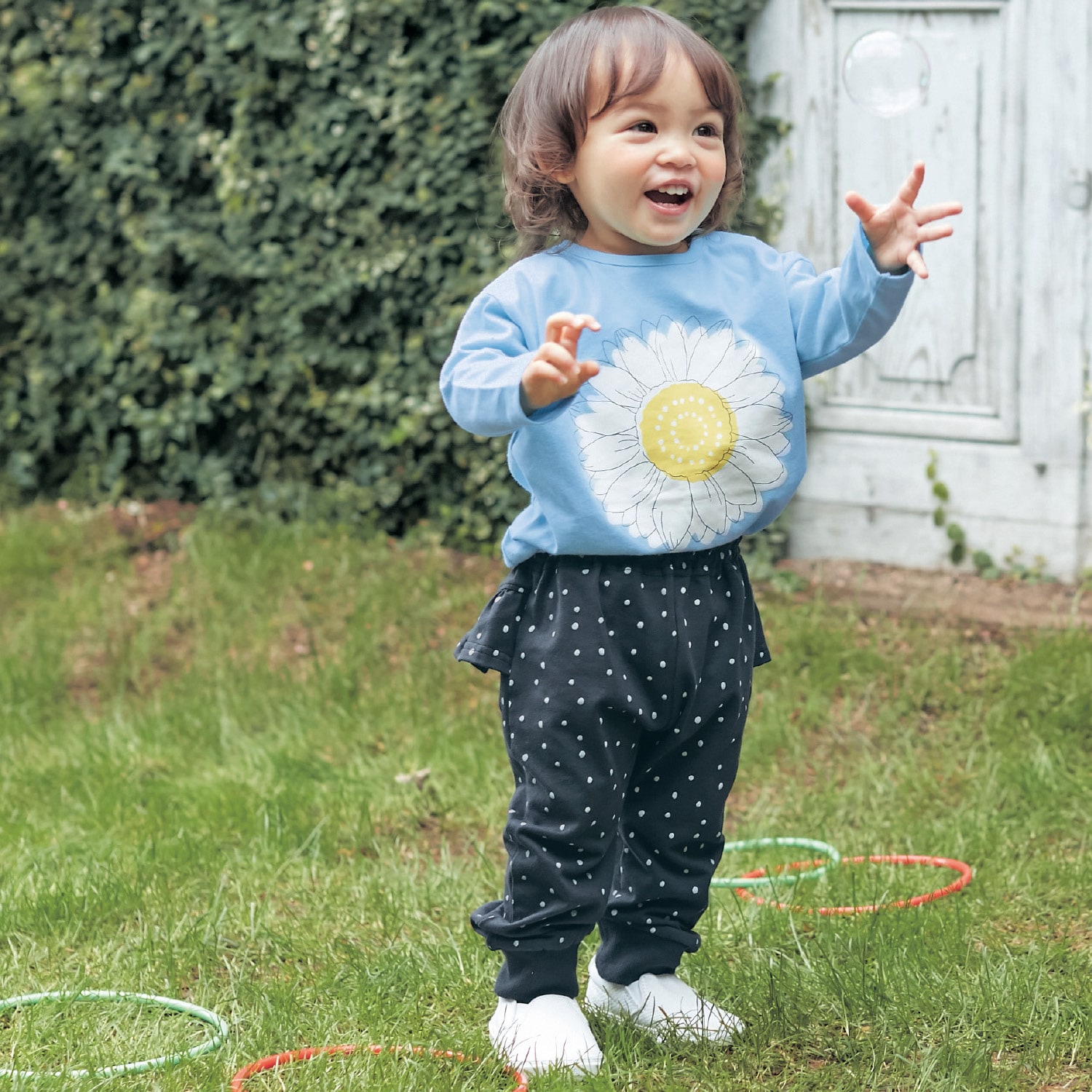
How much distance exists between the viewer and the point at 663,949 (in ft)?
7.68

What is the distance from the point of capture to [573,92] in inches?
80.8

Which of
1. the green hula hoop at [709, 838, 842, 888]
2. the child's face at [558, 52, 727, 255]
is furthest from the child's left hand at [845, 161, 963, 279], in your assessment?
the green hula hoop at [709, 838, 842, 888]

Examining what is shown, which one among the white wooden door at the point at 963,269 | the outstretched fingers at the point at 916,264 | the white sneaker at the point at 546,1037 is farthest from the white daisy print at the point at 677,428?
the white wooden door at the point at 963,269

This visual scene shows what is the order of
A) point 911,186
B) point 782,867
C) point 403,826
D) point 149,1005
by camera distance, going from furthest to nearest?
point 403,826 → point 782,867 → point 149,1005 → point 911,186

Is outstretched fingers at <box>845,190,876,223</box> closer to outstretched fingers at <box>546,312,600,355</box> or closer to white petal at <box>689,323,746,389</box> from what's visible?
white petal at <box>689,323,746,389</box>

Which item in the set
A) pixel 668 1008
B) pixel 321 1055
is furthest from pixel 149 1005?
pixel 668 1008

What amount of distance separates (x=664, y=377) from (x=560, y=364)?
30 centimetres

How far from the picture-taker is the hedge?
484 cm

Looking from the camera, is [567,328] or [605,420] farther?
[605,420]

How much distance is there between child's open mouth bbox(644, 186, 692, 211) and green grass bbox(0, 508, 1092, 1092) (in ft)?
4.13

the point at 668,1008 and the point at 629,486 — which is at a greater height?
the point at 629,486

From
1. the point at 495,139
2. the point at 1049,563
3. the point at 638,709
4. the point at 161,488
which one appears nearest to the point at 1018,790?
the point at 1049,563

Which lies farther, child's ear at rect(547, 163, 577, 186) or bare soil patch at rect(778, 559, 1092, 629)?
bare soil patch at rect(778, 559, 1092, 629)

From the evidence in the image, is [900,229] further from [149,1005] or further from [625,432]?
[149,1005]
